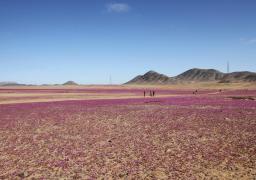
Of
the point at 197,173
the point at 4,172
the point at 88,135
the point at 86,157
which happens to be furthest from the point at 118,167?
the point at 88,135

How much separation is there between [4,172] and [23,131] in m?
10.1

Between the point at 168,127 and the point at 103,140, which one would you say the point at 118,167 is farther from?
the point at 168,127

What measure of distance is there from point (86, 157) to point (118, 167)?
91.7 inches

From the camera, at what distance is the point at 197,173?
39.1ft

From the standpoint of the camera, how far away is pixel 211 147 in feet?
53.3

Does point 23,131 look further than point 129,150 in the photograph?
Yes

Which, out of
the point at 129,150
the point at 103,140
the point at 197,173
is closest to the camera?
the point at 197,173

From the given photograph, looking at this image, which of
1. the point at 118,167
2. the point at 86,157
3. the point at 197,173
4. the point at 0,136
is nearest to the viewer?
the point at 197,173

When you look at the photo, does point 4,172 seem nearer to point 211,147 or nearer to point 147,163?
point 147,163

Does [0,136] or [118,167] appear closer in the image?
[118,167]

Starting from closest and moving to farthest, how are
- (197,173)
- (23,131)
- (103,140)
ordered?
(197,173) < (103,140) < (23,131)

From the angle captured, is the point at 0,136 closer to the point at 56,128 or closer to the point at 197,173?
the point at 56,128

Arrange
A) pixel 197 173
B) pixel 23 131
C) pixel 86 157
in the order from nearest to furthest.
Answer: pixel 197 173
pixel 86 157
pixel 23 131

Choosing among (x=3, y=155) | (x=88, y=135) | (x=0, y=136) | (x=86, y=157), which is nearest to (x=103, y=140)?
(x=88, y=135)
